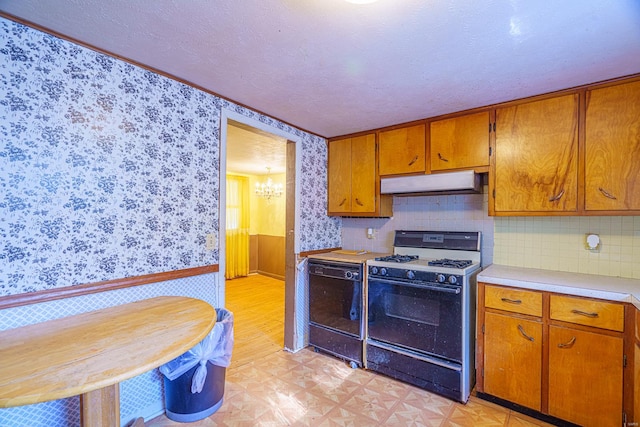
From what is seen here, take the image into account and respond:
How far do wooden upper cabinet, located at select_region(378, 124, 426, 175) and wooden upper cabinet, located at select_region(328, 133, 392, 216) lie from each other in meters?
0.11

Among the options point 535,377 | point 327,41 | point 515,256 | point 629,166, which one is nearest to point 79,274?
point 327,41

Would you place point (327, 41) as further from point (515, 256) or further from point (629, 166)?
point (515, 256)

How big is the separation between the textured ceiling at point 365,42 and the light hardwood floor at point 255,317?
235 cm

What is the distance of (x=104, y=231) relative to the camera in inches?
64.4

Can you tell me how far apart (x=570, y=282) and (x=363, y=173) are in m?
1.86

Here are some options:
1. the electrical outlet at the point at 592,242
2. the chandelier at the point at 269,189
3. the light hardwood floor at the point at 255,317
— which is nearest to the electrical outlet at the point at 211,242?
the light hardwood floor at the point at 255,317

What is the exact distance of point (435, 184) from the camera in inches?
99.6

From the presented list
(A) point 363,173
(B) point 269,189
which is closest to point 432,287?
(A) point 363,173

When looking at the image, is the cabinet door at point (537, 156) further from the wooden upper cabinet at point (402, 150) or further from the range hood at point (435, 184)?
the wooden upper cabinet at point (402, 150)

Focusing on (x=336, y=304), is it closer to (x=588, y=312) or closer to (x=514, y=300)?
(x=514, y=300)

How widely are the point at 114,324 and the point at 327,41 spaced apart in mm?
1748

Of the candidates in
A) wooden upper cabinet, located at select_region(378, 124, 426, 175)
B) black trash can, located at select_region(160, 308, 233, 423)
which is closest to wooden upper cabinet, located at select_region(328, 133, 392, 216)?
wooden upper cabinet, located at select_region(378, 124, 426, 175)

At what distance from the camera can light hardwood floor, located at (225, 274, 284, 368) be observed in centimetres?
289

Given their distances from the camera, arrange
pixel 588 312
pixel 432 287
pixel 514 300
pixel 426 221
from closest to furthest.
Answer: pixel 588 312 → pixel 514 300 → pixel 432 287 → pixel 426 221
